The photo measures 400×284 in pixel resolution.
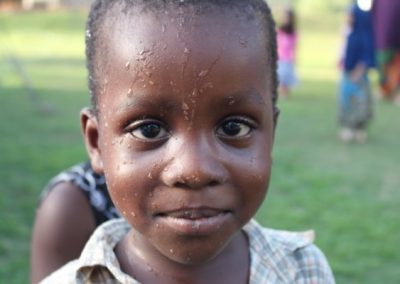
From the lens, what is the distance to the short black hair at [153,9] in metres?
1.37

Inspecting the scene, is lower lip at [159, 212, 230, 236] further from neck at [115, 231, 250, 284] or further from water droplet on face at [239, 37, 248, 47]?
water droplet on face at [239, 37, 248, 47]

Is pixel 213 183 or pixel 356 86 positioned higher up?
pixel 213 183

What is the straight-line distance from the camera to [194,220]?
52.8 inches

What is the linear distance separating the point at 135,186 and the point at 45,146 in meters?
5.84

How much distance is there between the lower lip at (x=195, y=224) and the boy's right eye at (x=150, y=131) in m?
0.17

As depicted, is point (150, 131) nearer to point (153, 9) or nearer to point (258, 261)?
point (153, 9)

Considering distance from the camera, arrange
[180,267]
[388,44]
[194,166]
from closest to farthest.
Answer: [194,166]
[180,267]
[388,44]

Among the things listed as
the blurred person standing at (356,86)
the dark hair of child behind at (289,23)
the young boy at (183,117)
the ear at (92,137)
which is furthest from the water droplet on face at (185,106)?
the dark hair of child behind at (289,23)

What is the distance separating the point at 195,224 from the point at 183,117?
22 centimetres

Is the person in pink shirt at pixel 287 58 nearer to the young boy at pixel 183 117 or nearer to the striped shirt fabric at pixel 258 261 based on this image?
the striped shirt fabric at pixel 258 261

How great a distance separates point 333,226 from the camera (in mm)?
4949

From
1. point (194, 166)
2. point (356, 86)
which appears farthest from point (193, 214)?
point (356, 86)

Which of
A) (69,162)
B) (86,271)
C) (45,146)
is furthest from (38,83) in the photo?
(86,271)

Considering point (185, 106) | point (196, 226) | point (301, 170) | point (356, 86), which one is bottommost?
point (301, 170)
